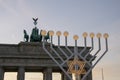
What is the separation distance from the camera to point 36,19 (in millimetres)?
38344

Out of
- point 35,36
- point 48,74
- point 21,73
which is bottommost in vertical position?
point 48,74

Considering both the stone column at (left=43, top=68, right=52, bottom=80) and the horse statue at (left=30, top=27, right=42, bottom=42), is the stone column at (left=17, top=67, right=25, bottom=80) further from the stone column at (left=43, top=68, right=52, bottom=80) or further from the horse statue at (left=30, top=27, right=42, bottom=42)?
the horse statue at (left=30, top=27, right=42, bottom=42)

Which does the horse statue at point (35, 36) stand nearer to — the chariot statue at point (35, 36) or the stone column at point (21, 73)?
the chariot statue at point (35, 36)

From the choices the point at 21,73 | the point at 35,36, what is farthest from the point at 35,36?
the point at 21,73

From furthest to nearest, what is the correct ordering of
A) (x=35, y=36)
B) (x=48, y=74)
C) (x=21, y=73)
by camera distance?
(x=35, y=36), (x=48, y=74), (x=21, y=73)

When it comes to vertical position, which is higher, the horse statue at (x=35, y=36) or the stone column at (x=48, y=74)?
the horse statue at (x=35, y=36)

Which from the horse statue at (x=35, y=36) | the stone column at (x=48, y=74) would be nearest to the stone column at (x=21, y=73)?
the stone column at (x=48, y=74)

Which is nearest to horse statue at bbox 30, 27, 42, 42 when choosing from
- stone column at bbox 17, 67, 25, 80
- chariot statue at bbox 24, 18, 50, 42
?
chariot statue at bbox 24, 18, 50, 42

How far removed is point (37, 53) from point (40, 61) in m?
1.07

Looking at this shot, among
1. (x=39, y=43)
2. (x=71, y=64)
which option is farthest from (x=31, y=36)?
(x=71, y=64)

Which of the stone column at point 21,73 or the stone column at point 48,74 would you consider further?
the stone column at point 48,74

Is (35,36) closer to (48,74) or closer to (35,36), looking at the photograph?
(35,36)

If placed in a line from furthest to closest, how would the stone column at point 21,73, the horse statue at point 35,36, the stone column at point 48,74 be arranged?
the horse statue at point 35,36, the stone column at point 48,74, the stone column at point 21,73

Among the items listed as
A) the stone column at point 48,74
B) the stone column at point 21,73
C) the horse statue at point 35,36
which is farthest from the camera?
the horse statue at point 35,36
